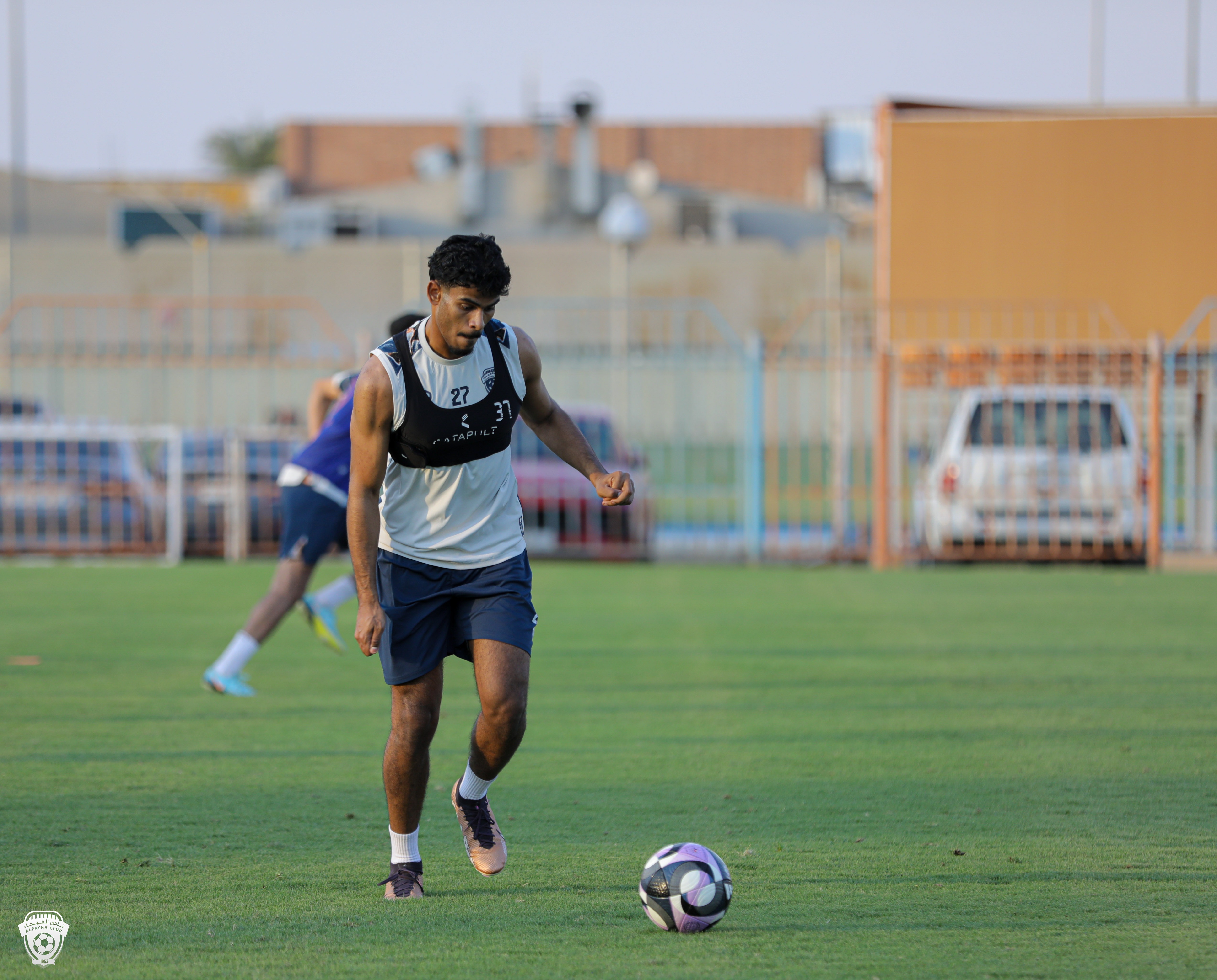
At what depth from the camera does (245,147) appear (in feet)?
208

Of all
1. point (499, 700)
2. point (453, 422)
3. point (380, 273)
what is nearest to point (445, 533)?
point (453, 422)

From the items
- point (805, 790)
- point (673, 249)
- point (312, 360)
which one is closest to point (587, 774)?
point (805, 790)

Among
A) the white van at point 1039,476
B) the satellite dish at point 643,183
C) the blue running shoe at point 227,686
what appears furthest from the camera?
the satellite dish at point 643,183

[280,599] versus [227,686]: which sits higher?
[280,599]

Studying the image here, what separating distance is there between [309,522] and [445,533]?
11.7 feet

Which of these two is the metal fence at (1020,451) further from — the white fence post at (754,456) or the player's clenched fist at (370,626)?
the player's clenched fist at (370,626)

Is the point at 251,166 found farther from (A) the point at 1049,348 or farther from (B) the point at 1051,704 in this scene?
(B) the point at 1051,704

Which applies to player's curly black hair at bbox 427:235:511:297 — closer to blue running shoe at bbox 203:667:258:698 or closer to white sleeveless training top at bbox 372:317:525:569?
white sleeveless training top at bbox 372:317:525:569

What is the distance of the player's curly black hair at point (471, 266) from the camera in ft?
14.0

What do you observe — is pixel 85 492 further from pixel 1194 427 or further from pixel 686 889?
pixel 686 889

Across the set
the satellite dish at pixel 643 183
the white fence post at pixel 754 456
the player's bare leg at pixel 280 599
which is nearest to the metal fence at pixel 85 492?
the white fence post at pixel 754 456

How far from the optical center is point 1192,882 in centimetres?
454

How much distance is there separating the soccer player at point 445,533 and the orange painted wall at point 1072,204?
1243cm

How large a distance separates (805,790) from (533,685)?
2689 millimetres
